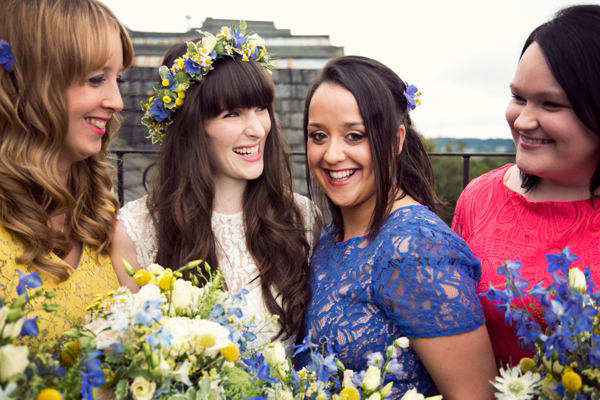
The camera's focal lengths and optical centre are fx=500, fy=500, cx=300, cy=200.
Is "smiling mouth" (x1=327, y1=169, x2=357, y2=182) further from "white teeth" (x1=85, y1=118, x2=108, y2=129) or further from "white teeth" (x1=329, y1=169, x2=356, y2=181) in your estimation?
"white teeth" (x1=85, y1=118, x2=108, y2=129)

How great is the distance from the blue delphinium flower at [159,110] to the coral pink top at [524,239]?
1.88 metres

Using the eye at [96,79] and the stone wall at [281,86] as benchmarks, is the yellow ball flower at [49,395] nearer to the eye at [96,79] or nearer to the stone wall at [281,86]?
the eye at [96,79]

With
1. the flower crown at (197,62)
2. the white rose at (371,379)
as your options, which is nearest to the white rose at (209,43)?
the flower crown at (197,62)

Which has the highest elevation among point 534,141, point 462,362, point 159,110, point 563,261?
point 159,110

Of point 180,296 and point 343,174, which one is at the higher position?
point 343,174

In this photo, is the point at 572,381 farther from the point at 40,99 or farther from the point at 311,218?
the point at 40,99

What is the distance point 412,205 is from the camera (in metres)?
2.38

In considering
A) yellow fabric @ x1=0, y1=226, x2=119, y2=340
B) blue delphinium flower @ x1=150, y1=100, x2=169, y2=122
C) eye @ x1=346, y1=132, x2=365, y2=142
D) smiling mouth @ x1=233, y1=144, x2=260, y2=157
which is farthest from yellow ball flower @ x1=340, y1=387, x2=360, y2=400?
blue delphinium flower @ x1=150, y1=100, x2=169, y2=122

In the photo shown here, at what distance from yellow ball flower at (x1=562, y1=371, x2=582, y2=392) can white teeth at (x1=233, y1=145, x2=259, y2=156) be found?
6.38ft

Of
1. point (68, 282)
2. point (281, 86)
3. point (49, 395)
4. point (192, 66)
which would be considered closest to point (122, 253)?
point (68, 282)

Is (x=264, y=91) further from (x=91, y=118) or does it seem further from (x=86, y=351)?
(x=86, y=351)

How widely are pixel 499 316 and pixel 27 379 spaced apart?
6.25 feet

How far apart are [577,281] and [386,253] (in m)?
0.79

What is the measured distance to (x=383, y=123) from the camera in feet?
7.71
